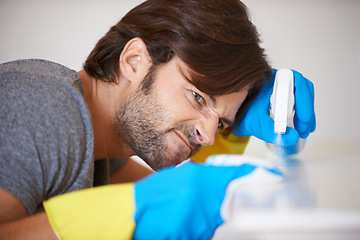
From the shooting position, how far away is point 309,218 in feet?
1.36

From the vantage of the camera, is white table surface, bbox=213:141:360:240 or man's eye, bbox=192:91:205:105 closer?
white table surface, bbox=213:141:360:240

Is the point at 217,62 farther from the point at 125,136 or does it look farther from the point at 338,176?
the point at 338,176

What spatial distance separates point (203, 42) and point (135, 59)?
0.63 ft

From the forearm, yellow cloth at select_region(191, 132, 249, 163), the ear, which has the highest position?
the ear

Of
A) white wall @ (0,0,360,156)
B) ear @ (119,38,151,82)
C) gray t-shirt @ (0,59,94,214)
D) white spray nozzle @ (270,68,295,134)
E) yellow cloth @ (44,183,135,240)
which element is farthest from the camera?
white wall @ (0,0,360,156)

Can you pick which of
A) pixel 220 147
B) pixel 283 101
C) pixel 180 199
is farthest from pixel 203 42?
pixel 180 199

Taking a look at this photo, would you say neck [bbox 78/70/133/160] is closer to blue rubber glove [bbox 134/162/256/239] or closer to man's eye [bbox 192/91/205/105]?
man's eye [bbox 192/91/205/105]

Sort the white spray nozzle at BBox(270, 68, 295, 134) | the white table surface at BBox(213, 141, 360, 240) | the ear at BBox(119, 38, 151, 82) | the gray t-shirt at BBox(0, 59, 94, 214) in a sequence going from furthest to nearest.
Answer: the ear at BBox(119, 38, 151, 82) < the white spray nozzle at BBox(270, 68, 295, 134) < the gray t-shirt at BBox(0, 59, 94, 214) < the white table surface at BBox(213, 141, 360, 240)

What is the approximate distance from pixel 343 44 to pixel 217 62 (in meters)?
1.07

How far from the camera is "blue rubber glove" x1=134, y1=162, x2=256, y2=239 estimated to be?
50 cm

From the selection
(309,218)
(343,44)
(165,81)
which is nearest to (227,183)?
(309,218)

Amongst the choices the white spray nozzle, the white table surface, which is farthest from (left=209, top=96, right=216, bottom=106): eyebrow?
the white table surface

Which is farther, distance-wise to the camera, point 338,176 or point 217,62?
point 217,62

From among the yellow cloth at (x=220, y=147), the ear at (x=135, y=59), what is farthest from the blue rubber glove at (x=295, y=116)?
Answer: the ear at (x=135, y=59)
